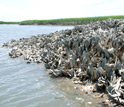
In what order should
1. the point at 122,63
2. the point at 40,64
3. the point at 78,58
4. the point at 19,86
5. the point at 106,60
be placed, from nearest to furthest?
the point at 122,63 → the point at 106,60 → the point at 19,86 → the point at 78,58 → the point at 40,64

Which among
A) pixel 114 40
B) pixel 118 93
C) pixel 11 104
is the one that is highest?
pixel 114 40

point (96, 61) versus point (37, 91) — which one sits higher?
point (96, 61)

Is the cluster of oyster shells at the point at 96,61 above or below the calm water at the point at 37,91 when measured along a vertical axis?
above

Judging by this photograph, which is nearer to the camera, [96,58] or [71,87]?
[71,87]

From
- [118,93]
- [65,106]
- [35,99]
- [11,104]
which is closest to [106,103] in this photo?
[118,93]

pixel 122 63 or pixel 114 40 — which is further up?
pixel 114 40

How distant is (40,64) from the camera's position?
11617 millimetres

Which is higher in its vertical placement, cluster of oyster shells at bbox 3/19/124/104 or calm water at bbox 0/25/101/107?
cluster of oyster shells at bbox 3/19/124/104

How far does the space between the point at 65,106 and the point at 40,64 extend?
603 centimetres

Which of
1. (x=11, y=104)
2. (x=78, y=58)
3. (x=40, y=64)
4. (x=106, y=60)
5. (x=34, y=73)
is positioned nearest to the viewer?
(x=11, y=104)

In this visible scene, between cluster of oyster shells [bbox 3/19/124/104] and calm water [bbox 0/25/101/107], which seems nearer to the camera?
calm water [bbox 0/25/101/107]

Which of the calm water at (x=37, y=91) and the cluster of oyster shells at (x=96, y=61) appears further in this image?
the cluster of oyster shells at (x=96, y=61)

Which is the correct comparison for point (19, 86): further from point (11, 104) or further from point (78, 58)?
point (78, 58)

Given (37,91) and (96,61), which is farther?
(96,61)
